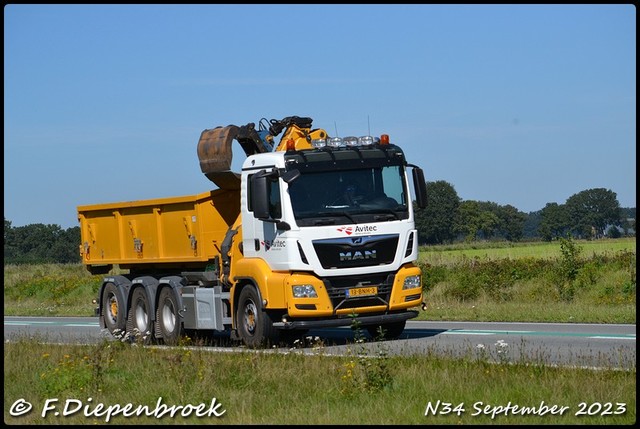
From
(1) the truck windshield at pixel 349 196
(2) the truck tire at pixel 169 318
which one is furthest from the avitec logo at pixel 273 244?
(2) the truck tire at pixel 169 318

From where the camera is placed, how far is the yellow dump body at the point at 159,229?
20250 mm

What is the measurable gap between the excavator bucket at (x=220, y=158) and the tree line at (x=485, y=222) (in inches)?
2778

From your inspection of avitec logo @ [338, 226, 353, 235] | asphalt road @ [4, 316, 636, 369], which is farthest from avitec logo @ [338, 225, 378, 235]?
asphalt road @ [4, 316, 636, 369]

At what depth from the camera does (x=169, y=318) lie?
2116cm

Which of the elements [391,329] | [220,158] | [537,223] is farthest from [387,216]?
[537,223]

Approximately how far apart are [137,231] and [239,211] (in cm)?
297

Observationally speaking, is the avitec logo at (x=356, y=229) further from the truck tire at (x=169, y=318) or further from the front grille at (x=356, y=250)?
the truck tire at (x=169, y=318)

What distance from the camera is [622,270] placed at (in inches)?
1249

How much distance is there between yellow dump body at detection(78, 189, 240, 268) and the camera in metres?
20.2

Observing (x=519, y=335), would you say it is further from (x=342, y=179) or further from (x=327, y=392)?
(x=327, y=392)

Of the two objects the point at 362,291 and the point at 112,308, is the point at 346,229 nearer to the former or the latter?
the point at 362,291

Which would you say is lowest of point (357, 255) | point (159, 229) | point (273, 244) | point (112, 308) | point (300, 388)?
point (300, 388)

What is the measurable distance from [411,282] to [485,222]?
5069 inches

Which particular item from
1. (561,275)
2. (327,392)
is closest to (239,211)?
(327,392)
